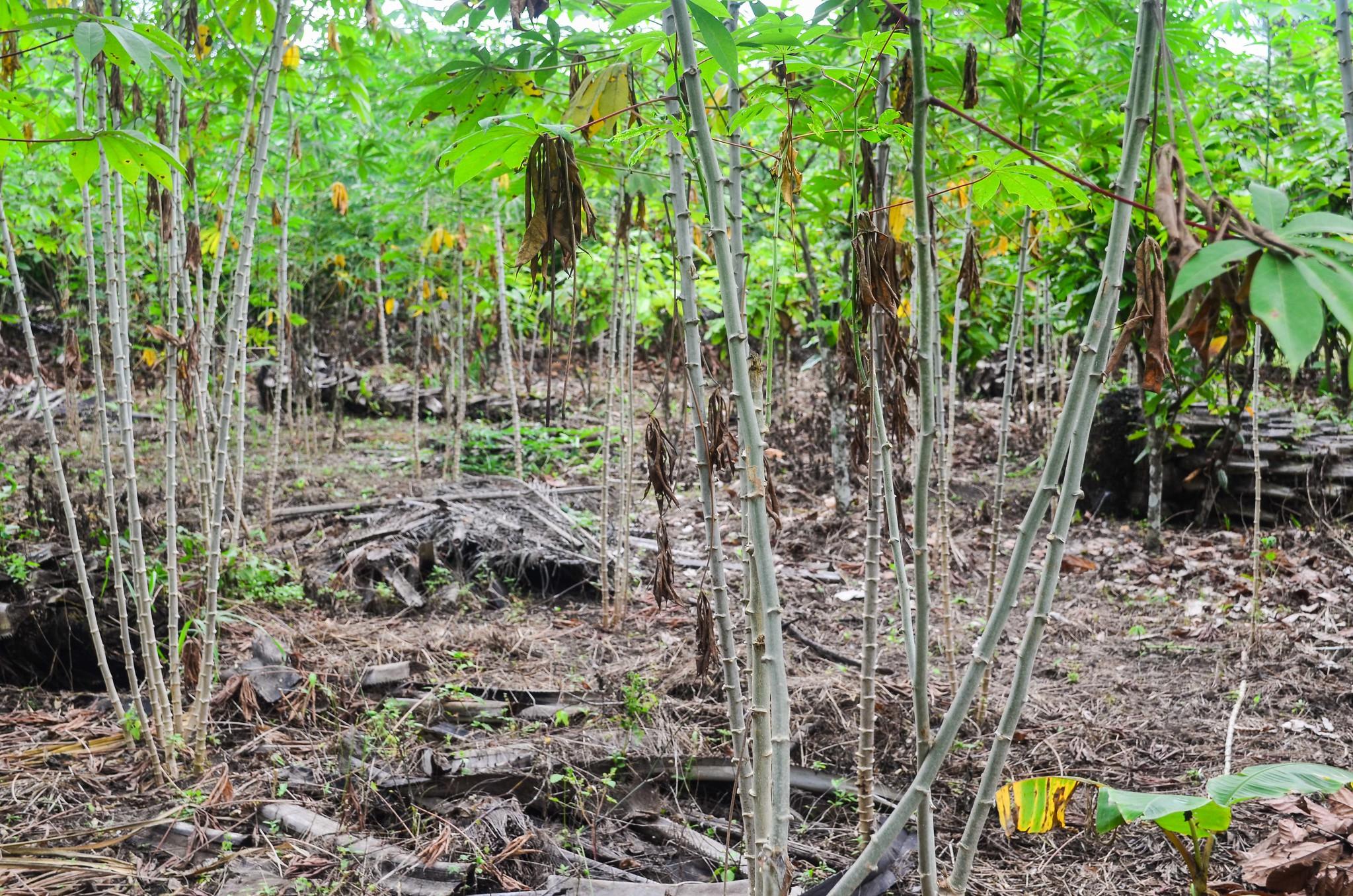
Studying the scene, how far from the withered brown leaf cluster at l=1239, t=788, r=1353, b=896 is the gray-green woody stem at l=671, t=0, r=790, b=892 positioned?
47.3 inches

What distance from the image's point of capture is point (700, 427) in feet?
4.81

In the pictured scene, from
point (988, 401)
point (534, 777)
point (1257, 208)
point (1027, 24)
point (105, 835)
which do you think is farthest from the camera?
point (988, 401)

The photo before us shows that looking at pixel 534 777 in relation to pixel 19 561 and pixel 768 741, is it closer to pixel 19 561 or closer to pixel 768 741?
pixel 768 741

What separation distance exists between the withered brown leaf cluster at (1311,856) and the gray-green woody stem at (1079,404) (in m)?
1.15

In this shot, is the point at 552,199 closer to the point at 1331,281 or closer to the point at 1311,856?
the point at 1331,281

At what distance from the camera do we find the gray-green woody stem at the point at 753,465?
43.1 inches

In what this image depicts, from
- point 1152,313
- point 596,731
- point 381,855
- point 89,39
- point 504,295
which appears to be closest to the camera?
point 1152,313

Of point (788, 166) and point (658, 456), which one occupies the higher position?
point (788, 166)

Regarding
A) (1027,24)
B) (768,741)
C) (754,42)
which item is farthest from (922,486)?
(1027,24)

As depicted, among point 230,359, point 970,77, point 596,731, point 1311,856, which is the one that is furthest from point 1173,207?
point 596,731

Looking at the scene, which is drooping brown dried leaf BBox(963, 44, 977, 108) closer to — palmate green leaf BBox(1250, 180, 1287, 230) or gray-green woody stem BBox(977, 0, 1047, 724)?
gray-green woody stem BBox(977, 0, 1047, 724)

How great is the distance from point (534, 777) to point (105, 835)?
1112mm

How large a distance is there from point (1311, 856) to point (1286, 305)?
5.65 ft

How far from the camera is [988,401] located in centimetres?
984
